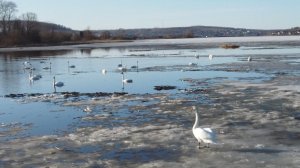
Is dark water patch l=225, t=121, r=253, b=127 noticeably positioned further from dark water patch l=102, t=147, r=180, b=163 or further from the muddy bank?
dark water patch l=102, t=147, r=180, b=163

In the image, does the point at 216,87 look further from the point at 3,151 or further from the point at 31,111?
the point at 3,151

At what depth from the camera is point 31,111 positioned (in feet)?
67.3

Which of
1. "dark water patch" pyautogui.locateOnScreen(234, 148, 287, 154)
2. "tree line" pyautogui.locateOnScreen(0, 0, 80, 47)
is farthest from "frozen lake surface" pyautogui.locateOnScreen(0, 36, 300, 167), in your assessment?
"tree line" pyautogui.locateOnScreen(0, 0, 80, 47)

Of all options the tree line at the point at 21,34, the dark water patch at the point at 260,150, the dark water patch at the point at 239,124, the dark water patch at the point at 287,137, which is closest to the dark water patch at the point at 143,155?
the dark water patch at the point at 260,150

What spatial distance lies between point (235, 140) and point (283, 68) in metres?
23.8

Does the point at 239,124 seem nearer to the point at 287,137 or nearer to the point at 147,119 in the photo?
the point at 287,137

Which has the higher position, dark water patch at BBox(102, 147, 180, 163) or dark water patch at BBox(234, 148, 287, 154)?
dark water patch at BBox(234, 148, 287, 154)

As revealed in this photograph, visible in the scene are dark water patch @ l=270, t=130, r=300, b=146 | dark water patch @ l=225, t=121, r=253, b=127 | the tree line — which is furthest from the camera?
the tree line

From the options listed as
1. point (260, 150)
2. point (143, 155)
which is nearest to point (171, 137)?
point (143, 155)

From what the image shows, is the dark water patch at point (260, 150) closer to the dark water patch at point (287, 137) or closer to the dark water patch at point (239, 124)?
the dark water patch at point (287, 137)

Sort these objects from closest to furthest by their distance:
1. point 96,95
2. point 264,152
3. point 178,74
Result: point 264,152 → point 96,95 → point 178,74

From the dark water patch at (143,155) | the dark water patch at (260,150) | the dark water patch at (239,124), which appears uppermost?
the dark water patch at (239,124)

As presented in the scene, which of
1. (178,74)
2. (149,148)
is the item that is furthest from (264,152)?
(178,74)

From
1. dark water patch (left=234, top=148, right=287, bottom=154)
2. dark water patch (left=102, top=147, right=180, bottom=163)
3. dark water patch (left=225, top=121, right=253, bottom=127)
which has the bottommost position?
dark water patch (left=102, top=147, right=180, bottom=163)
